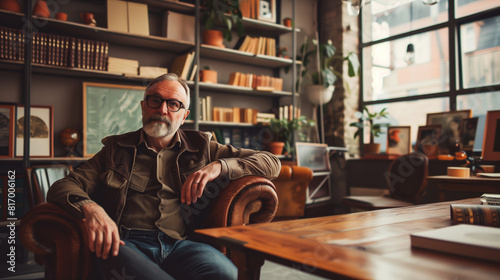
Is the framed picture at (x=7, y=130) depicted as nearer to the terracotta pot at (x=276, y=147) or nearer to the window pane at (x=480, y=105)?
the terracotta pot at (x=276, y=147)

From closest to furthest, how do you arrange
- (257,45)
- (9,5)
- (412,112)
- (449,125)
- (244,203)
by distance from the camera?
(244,203) → (9,5) → (449,125) → (257,45) → (412,112)

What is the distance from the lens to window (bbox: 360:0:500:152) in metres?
3.60

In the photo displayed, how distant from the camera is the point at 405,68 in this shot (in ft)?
14.1

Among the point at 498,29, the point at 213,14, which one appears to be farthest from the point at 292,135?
the point at 498,29

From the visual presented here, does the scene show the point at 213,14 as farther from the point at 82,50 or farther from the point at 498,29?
the point at 498,29

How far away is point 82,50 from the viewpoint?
3.02m

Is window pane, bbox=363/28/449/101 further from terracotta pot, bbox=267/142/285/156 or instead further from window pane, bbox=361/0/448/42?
terracotta pot, bbox=267/142/285/156

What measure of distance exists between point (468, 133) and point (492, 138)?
484mm

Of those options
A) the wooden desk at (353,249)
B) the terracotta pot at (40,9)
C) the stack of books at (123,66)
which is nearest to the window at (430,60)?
the stack of books at (123,66)

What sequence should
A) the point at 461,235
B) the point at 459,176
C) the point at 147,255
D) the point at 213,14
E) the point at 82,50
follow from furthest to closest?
1. the point at 213,14
2. the point at 82,50
3. the point at 459,176
4. the point at 147,255
5. the point at 461,235

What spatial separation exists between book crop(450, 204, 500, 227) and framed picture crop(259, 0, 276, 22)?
351 cm

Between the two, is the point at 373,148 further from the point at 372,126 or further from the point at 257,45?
the point at 257,45

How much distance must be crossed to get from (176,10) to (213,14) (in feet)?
1.39

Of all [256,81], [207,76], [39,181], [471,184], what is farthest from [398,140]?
[39,181]
